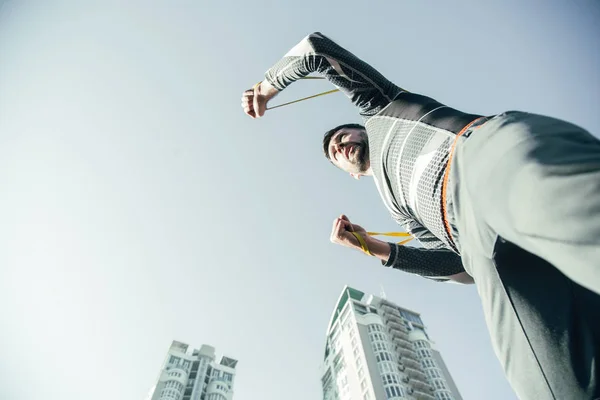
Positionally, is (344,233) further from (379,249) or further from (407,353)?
(407,353)

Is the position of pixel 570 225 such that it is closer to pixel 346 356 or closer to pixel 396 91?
pixel 396 91

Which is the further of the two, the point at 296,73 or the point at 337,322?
the point at 337,322

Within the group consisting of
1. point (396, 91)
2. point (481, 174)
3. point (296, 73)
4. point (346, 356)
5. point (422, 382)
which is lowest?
point (481, 174)

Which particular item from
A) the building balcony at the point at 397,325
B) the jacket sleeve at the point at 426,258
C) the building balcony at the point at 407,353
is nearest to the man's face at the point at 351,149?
the jacket sleeve at the point at 426,258

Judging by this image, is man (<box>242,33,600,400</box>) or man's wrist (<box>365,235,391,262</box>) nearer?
man (<box>242,33,600,400</box>)

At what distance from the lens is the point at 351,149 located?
3.05 metres

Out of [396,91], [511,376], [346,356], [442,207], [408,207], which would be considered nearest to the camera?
[511,376]

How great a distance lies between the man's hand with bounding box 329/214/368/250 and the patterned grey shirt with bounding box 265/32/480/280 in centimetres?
39

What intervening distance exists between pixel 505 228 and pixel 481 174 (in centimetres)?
26

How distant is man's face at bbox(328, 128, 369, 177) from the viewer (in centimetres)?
302

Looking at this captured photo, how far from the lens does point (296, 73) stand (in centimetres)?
260

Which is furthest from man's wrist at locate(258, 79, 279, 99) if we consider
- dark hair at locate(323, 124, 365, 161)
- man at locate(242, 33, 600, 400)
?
man at locate(242, 33, 600, 400)

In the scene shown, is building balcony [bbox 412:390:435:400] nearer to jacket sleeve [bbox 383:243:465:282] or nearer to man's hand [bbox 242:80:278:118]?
jacket sleeve [bbox 383:243:465:282]

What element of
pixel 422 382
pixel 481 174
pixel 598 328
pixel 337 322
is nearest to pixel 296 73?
pixel 481 174
